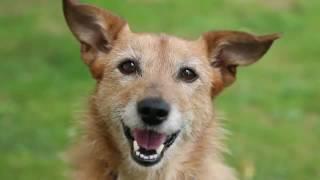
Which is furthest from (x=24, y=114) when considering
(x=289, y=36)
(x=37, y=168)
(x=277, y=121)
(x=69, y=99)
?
(x=289, y=36)

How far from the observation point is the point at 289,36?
54.7 feet

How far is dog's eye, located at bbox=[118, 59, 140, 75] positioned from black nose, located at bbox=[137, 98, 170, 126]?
1.44 feet

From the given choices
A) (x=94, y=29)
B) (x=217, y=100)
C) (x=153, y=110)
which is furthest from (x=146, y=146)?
(x=217, y=100)

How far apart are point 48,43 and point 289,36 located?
12.6ft

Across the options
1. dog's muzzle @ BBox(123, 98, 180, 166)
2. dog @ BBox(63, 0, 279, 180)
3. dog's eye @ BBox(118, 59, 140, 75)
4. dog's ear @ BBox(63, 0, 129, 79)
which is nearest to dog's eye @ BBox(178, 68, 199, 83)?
dog @ BBox(63, 0, 279, 180)

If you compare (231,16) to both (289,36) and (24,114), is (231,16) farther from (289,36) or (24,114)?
(24,114)

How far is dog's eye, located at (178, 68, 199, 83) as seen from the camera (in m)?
7.44

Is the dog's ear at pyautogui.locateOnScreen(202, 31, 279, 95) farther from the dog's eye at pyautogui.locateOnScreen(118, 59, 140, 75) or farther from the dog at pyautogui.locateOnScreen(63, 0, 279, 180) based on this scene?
the dog's eye at pyautogui.locateOnScreen(118, 59, 140, 75)

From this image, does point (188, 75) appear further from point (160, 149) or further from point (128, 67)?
point (160, 149)

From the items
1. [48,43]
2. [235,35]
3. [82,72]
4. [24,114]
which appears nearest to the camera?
[235,35]

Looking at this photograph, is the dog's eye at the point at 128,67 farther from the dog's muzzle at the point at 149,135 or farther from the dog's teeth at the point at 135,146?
the dog's teeth at the point at 135,146

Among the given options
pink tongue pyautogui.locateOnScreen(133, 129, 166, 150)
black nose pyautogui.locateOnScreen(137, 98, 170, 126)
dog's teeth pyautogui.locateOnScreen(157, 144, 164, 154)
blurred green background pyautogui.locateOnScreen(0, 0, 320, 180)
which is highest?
black nose pyautogui.locateOnScreen(137, 98, 170, 126)

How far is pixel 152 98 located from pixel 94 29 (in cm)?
89

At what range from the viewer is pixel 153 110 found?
22.9 ft
